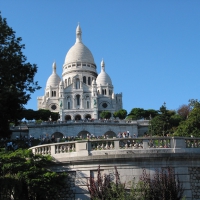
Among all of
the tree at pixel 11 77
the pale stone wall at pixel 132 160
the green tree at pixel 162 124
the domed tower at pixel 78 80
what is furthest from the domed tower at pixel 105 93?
the pale stone wall at pixel 132 160

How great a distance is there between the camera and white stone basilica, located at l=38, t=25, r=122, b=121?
112688 millimetres

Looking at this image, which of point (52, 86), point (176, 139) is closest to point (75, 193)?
point (176, 139)

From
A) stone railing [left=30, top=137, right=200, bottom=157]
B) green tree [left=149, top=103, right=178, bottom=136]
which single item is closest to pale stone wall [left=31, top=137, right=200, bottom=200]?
stone railing [left=30, top=137, right=200, bottom=157]

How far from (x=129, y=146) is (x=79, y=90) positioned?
102 metres

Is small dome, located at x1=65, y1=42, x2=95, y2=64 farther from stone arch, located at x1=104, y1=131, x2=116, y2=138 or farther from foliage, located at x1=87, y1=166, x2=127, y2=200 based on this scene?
foliage, located at x1=87, y1=166, x2=127, y2=200

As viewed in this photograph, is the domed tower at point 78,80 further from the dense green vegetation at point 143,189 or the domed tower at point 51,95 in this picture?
the dense green vegetation at point 143,189

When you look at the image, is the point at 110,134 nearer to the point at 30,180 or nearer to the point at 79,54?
the point at 30,180

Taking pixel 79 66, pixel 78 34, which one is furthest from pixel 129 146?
pixel 78 34

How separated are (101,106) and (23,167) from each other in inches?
3958

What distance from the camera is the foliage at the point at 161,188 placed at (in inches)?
576

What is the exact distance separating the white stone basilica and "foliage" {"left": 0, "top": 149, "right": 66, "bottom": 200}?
299 feet

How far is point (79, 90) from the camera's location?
119 metres

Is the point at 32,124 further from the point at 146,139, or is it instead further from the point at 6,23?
the point at 146,139

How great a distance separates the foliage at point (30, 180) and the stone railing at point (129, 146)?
3.18ft
